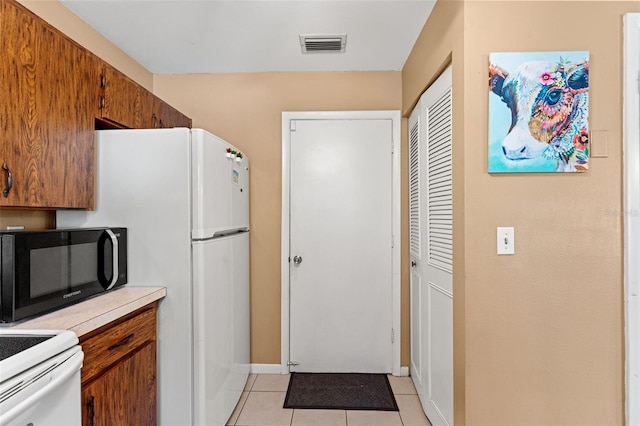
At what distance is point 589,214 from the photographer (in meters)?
1.55

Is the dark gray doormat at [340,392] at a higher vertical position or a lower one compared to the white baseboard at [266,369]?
lower

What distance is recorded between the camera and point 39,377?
1023mm

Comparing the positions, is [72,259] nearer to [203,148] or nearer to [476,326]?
[203,148]

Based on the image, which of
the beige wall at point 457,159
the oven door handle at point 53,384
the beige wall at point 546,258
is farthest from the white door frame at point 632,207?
the oven door handle at point 53,384

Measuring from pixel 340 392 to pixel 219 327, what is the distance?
1089mm

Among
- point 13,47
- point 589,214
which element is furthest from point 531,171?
point 13,47

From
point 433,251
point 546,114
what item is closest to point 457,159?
point 546,114

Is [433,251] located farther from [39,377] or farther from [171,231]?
[39,377]

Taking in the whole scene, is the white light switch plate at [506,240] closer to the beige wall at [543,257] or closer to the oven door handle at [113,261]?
the beige wall at [543,257]

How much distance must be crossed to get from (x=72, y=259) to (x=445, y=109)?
190 cm

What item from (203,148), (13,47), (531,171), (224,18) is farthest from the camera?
(224,18)

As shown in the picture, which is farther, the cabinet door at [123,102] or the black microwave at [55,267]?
the cabinet door at [123,102]

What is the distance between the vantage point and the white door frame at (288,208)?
2.87 meters

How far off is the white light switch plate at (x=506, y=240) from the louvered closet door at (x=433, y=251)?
273mm
